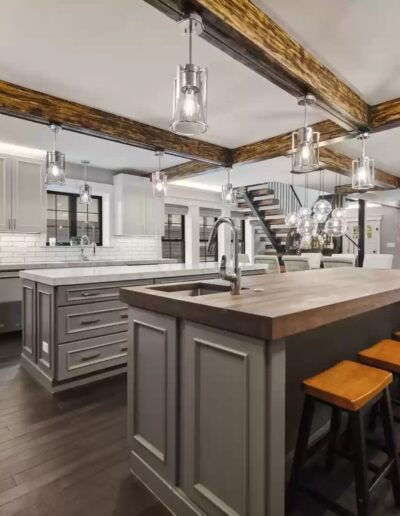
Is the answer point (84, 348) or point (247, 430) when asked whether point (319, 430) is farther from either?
point (84, 348)

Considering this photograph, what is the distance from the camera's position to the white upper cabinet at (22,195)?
4.52 m

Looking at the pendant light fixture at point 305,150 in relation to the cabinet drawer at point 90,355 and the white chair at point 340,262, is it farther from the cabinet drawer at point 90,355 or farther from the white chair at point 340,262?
the white chair at point 340,262

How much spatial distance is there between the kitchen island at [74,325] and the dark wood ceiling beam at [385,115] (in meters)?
2.70

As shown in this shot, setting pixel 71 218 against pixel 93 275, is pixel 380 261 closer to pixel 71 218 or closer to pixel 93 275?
pixel 93 275

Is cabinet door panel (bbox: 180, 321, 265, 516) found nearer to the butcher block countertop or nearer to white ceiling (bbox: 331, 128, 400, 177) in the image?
the butcher block countertop

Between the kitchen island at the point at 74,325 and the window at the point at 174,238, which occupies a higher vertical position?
the window at the point at 174,238

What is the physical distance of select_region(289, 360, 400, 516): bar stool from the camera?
1320 mm

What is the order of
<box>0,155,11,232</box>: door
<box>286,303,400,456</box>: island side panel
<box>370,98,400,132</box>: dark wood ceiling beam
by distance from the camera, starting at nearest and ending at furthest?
<box>286,303,400,456</box>: island side panel → <box>370,98,400,132</box>: dark wood ceiling beam → <box>0,155,11,232</box>: door

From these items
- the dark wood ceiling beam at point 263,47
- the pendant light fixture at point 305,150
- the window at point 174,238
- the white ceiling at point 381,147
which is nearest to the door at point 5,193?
the window at point 174,238

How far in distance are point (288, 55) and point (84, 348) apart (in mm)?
2762

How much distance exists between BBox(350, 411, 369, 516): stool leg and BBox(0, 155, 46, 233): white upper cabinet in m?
4.67

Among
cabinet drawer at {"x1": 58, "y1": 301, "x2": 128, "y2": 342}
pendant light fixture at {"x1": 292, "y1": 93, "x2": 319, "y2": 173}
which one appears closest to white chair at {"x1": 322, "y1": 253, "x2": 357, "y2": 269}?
pendant light fixture at {"x1": 292, "y1": 93, "x2": 319, "y2": 173}

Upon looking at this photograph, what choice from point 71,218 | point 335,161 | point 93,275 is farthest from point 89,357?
point 335,161

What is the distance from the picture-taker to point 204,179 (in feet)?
23.7
